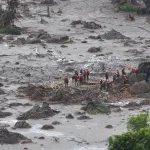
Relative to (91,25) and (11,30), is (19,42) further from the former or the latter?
(91,25)

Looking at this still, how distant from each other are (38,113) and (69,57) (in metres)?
20.0

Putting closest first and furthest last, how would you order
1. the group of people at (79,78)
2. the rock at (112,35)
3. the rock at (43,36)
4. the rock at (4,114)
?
the rock at (4,114) < the group of people at (79,78) < the rock at (43,36) < the rock at (112,35)

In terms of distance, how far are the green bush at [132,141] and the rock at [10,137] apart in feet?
26.5

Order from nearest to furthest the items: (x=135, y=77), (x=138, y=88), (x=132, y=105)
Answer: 1. (x=132, y=105)
2. (x=138, y=88)
3. (x=135, y=77)

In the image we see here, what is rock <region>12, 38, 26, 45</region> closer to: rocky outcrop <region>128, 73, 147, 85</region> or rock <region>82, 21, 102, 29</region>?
rock <region>82, 21, 102, 29</region>

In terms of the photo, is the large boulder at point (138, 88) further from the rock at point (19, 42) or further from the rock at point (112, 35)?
the rock at point (112, 35)

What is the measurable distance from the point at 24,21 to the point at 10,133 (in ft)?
159

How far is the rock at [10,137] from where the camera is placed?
95.6 ft

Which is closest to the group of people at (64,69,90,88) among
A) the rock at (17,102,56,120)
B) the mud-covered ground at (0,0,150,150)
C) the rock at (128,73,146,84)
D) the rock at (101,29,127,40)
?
the mud-covered ground at (0,0,150,150)

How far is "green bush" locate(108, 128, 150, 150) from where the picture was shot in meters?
22.3

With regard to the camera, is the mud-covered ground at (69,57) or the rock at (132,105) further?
the rock at (132,105)

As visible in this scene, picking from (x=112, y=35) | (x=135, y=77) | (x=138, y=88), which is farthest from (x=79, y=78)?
(x=112, y=35)

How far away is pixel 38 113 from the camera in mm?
33750

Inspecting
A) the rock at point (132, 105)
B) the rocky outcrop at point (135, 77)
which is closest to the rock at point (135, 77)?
the rocky outcrop at point (135, 77)
